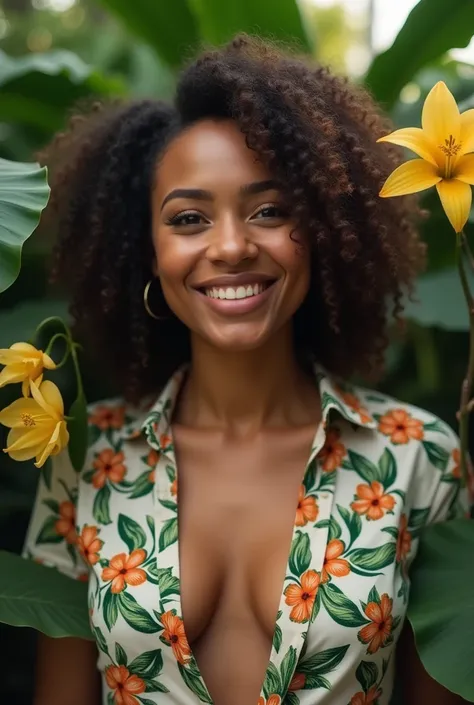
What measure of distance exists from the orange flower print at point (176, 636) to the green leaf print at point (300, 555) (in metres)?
0.15

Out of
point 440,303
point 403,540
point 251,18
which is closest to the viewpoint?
point 403,540

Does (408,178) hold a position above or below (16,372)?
above

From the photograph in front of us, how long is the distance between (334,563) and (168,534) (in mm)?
208

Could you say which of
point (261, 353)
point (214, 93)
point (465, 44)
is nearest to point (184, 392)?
point (261, 353)

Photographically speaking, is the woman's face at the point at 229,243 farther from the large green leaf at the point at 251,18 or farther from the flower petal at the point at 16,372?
the large green leaf at the point at 251,18

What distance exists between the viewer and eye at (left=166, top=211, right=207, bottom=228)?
110cm

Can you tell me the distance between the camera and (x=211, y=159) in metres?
1.09

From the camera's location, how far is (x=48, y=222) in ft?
4.52

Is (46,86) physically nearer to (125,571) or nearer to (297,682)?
(125,571)

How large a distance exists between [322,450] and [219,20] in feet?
2.86

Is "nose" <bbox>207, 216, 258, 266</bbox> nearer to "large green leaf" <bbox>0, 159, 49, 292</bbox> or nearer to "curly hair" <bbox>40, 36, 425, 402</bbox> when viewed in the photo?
"curly hair" <bbox>40, 36, 425, 402</bbox>

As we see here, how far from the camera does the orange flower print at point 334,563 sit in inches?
41.6

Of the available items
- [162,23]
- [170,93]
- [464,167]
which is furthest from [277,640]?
[162,23]

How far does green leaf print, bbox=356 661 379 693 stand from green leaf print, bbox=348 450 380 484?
22 centimetres
